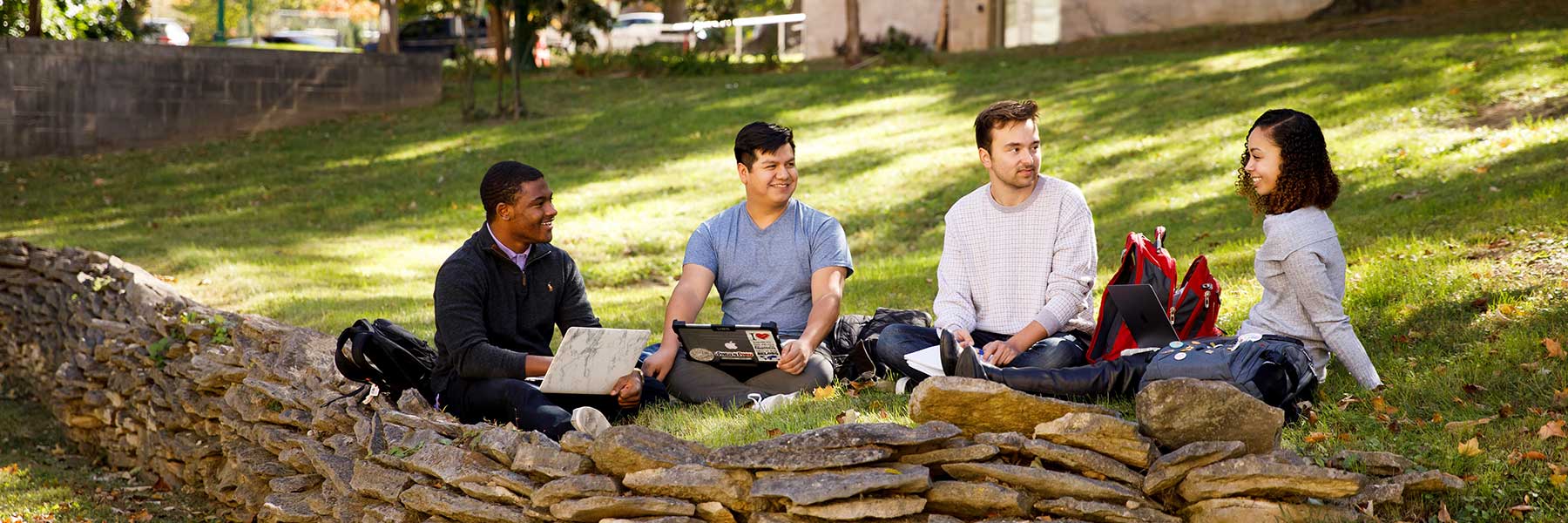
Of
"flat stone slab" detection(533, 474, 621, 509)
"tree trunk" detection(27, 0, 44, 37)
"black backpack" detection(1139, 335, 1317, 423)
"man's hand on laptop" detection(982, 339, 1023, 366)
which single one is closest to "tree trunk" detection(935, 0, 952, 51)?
"tree trunk" detection(27, 0, 44, 37)

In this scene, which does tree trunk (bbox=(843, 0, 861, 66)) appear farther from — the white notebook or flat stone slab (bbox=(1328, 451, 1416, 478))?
flat stone slab (bbox=(1328, 451, 1416, 478))

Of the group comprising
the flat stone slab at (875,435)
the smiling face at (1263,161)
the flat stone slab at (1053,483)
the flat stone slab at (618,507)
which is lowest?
the flat stone slab at (618,507)

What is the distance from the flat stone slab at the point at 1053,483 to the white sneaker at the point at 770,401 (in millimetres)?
1318

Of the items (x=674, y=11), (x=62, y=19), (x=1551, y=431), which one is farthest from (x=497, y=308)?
(x=674, y=11)

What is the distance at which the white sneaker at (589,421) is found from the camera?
15.8 feet

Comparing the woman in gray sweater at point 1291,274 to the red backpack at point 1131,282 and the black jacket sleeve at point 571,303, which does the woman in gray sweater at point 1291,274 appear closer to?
the red backpack at point 1131,282

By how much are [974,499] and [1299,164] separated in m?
1.91

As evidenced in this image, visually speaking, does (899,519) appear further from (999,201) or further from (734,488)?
(999,201)

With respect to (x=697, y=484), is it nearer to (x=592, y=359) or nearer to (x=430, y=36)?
(x=592, y=359)

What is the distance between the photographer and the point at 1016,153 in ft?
17.6

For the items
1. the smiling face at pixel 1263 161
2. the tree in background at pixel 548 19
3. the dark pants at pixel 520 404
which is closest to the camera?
the smiling face at pixel 1263 161

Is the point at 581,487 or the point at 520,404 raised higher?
the point at 520,404

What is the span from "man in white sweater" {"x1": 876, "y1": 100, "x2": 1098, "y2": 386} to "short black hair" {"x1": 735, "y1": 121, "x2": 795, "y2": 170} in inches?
30.8

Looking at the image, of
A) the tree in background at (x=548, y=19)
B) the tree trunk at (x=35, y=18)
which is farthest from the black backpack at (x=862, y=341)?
the tree trunk at (x=35, y=18)
